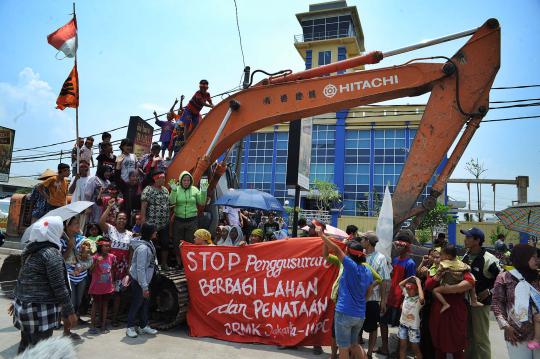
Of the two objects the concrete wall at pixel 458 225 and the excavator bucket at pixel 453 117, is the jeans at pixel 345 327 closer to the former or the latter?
the excavator bucket at pixel 453 117

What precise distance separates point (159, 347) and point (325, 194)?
1397 inches

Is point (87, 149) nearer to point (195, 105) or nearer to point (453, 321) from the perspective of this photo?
point (195, 105)

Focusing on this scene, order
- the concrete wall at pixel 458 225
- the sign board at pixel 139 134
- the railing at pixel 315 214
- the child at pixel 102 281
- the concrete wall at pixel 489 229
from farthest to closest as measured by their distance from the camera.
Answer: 1. the railing at pixel 315 214
2. the concrete wall at pixel 458 225
3. the concrete wall at pixel 489 229
4. the sign board at pixel 139 134
5. the child at pixel 102 281

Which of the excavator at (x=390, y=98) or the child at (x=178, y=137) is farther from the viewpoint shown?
the child at (x=178, y=137)

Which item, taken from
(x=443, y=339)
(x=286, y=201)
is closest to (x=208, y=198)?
(x=443, y=339)

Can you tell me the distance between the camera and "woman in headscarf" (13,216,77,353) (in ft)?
10.9

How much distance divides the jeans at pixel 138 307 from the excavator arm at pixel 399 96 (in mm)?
2310

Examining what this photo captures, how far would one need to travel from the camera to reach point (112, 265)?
18.8 feet

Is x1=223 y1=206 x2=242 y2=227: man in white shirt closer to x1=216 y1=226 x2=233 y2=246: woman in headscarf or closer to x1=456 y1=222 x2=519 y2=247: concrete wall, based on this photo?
x1=216 y1=226 x2=233 y2=246: woman in headscarf

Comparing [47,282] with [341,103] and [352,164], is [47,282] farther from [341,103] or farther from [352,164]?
[352,164]

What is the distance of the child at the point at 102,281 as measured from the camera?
216 inches

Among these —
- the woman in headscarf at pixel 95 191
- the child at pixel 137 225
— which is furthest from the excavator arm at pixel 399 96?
the woman in headscarf at pixel 95 191

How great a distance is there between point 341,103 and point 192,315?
4131 mm

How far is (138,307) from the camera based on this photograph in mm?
5398
